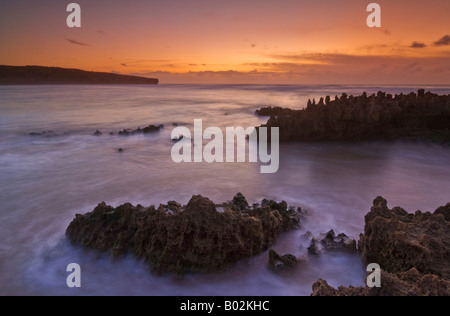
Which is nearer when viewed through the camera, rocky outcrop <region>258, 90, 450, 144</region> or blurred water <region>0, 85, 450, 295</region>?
blurred water <region>0, 85, 450, 295</region>

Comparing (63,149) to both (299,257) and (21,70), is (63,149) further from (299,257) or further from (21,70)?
(21,70)

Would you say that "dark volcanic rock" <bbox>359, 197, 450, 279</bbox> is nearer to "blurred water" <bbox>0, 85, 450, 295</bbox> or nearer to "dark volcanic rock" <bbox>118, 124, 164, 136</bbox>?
"blurred water" <bbox>0, 85, 450, 295</bbox>

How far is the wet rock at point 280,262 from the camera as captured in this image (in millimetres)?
4016

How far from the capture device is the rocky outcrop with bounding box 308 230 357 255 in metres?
4.45

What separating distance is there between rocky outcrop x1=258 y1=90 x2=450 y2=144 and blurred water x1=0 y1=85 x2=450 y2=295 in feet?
2.45

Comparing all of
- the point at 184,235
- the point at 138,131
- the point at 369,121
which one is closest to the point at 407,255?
the point at 184,235

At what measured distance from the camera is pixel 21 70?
85812 mm

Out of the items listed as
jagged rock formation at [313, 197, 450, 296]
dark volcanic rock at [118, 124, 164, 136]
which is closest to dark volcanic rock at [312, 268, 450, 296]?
jagged rock formation at [313, 197, 450, 296]

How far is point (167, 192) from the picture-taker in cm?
736

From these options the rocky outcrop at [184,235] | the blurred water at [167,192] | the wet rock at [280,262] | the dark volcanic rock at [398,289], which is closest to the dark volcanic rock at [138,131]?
the blurred water at [167,192]

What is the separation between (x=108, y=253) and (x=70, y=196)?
139 inches

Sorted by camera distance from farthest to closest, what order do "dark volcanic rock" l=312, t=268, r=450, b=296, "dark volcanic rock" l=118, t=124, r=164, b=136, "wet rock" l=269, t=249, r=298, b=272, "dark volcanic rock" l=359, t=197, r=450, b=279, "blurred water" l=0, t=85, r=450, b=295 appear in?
"dark volcanic rock" l=118, t=124, r=164, b=136 → "wet rock" l=269, t=249, r=298, b=272 → "blurred water" l=0, t=85, r=450, b=295 → "dark volcanic rock" l=359, t=197, r=450, b=279 → "dark volcanic rock" l=312, t=268, r=450, b=296

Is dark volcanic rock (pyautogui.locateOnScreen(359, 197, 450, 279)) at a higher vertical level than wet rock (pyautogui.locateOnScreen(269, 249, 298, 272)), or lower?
higher
